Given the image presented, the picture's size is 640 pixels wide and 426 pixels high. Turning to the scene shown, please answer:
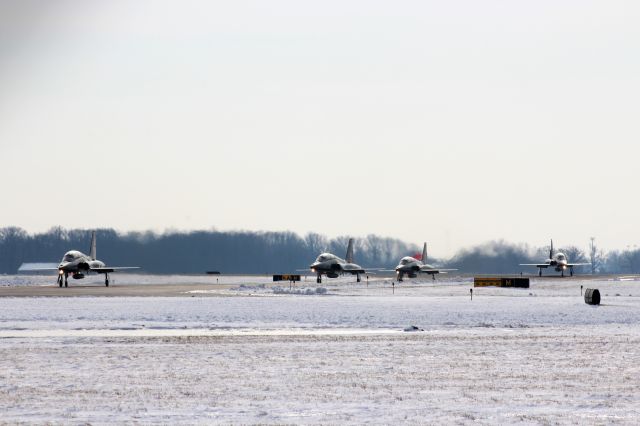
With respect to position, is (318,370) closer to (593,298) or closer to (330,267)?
(593,298)

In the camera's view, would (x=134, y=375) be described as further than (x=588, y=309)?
No

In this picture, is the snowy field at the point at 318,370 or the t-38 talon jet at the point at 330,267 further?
the t-38 talon jet at the point at 330,267

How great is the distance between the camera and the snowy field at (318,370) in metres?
16.3

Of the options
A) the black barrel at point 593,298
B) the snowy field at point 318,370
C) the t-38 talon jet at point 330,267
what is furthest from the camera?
the t-38 talon jet at point 330,267

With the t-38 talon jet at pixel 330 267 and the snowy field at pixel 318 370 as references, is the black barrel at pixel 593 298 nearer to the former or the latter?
the snowy field at pixel 318 370

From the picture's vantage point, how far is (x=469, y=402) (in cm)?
1747

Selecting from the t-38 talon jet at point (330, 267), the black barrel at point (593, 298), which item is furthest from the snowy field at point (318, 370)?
the t-38 talon jet at point (330, 267)

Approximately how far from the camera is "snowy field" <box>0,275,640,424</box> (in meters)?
16.3

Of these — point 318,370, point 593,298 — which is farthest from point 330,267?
point 318,370

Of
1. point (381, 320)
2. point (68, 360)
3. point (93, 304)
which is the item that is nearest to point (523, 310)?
point (381, 320)

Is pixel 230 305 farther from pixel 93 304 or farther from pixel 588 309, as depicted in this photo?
pixel 588 309

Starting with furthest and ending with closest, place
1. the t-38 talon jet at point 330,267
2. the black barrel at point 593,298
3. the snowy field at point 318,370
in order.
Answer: the t-38 talon jet at point 330,267, the black barrel at point 593,298, the snowy field at point 318,370

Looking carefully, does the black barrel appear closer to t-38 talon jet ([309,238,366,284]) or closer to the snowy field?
the snowy field

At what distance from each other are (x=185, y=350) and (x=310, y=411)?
1189 cm
